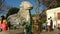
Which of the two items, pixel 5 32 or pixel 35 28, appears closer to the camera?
pixel 5 32

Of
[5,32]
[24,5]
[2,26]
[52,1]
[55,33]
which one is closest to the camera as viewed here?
[5,32]

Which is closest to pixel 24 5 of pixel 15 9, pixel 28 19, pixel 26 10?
pixel 26 10

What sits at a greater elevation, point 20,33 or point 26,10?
point 26,10

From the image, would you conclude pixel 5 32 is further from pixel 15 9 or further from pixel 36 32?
pixel 15 9

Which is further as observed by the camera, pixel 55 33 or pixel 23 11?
pixel 23 11

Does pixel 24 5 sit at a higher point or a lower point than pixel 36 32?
higher

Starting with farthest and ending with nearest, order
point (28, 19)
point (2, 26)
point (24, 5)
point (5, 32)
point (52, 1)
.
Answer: point (52, 1)
point (24, 5)
point (28, 19)
point (2, 26)
point (5, 32)

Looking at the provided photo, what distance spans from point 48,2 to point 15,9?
15.3 ft

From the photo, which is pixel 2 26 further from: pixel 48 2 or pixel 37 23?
pixel 48 2

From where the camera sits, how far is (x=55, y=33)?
16.8 meters

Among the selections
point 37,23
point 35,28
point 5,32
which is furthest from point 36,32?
point 5,32

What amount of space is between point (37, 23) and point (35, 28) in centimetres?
137

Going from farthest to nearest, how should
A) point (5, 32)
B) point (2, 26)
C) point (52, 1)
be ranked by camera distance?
point (52, 1) < point (2, 26) < point (5, 32)

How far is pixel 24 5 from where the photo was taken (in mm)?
19719
